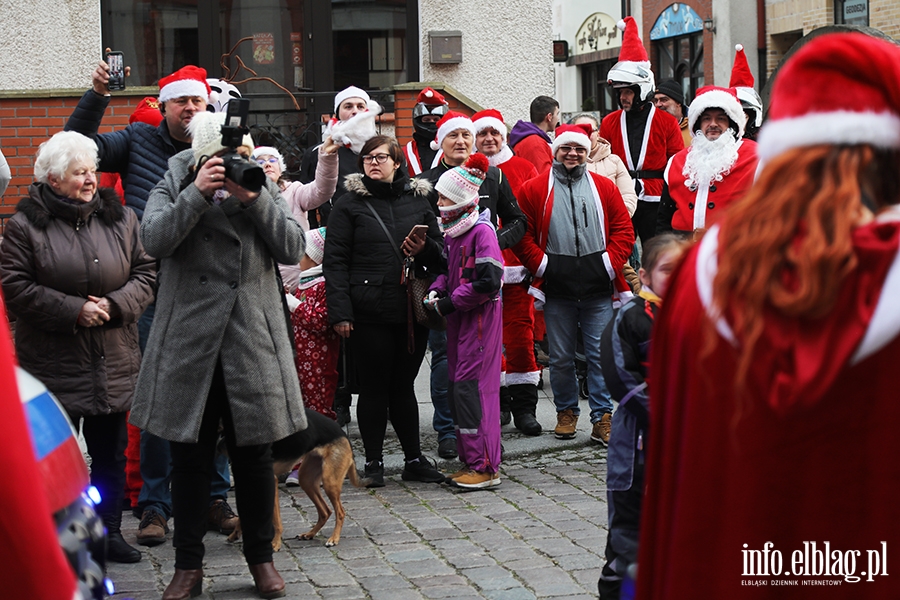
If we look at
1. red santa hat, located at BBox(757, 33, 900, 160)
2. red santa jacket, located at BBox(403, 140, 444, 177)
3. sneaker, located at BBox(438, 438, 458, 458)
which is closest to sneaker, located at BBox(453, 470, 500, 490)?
sneaker, located at BBox(438, 438, 458, 458)

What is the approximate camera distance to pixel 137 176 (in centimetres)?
594

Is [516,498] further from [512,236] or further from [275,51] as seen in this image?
[275,51]

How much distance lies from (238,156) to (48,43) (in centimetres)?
676

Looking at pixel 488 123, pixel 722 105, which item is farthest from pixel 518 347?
pixel 722 105

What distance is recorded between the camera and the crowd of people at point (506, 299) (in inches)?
75.9

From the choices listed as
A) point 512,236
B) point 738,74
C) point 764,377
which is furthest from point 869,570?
point 738,74

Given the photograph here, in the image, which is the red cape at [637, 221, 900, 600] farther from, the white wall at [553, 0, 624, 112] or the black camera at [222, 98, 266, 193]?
the white wall at [553, 0, 624, 112]

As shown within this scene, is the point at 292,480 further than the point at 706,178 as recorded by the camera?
No

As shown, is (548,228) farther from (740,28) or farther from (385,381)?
(740,28)

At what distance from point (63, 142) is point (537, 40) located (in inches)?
271

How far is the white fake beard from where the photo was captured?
22.9 feet

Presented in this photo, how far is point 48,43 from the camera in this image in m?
10.5

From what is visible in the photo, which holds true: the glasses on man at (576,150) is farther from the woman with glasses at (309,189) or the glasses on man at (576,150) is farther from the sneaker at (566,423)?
the sneaker at (566,423)

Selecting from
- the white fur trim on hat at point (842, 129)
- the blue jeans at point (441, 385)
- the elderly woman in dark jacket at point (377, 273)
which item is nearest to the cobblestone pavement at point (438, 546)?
the blue jeans at point (441, 385)
